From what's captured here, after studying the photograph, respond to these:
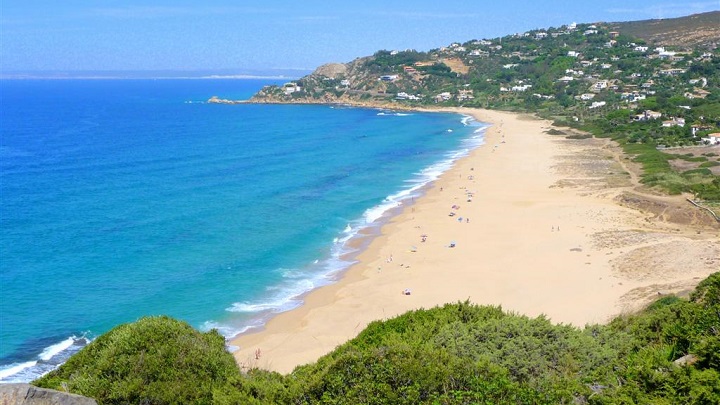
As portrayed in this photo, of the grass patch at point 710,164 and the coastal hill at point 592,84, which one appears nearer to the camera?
the grass patch at point 710,164

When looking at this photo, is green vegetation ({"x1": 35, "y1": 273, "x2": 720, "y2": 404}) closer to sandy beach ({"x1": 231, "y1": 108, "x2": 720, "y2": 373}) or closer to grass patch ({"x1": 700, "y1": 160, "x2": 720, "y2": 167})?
sandy beach ({"x1": 231, "y1": 108, "x2": 720, "y2": 373})

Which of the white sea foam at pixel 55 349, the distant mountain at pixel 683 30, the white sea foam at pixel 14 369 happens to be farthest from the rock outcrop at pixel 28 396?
Answer: the distant mountain at pixel 683 30

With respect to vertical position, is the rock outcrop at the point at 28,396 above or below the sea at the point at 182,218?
above

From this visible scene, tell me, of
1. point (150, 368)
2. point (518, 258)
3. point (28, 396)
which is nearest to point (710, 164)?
point (518, 258)

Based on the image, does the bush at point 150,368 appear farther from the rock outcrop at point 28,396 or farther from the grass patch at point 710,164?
the grass patch at point 710,164

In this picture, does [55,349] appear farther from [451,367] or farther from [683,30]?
[683,30]

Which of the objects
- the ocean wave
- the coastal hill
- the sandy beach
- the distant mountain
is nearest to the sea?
the ocean wave

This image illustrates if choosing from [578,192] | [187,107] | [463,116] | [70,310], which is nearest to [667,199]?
[578,192]
